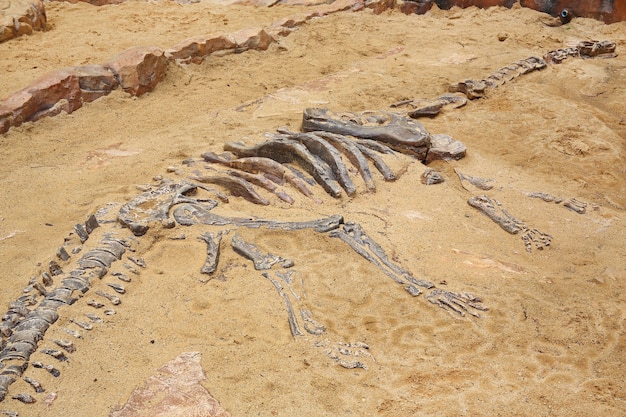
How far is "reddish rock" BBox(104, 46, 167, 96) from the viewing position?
25.6ft

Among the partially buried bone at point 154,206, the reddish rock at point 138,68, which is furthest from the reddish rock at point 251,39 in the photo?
the partially buried bone at point 154,206

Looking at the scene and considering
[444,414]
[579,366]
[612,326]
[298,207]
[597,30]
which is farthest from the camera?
[597,30]

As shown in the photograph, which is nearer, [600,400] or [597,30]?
[600,400]

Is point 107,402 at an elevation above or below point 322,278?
above

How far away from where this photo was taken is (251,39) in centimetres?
969

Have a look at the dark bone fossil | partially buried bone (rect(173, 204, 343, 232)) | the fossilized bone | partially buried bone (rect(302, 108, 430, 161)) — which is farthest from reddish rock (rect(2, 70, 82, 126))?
partially buried bone (rect(173, 204, 343, 232))

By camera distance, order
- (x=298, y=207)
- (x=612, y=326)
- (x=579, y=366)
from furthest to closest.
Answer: (x=298, y=207) → (x=612, y=326) → (x=579, y=366)

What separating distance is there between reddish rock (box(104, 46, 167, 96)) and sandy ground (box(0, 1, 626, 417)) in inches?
7.3

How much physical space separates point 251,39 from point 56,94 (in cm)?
357

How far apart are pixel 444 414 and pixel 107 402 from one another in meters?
1.68

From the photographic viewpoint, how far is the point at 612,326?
12.2 ft

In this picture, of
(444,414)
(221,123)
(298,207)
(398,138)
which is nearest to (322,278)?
(298,207)

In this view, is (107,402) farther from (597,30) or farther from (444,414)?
(597,30)

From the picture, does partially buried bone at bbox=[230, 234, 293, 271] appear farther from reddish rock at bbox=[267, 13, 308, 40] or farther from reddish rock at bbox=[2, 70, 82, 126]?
reddish rock at bbox=[267, 13, 308, 40]
